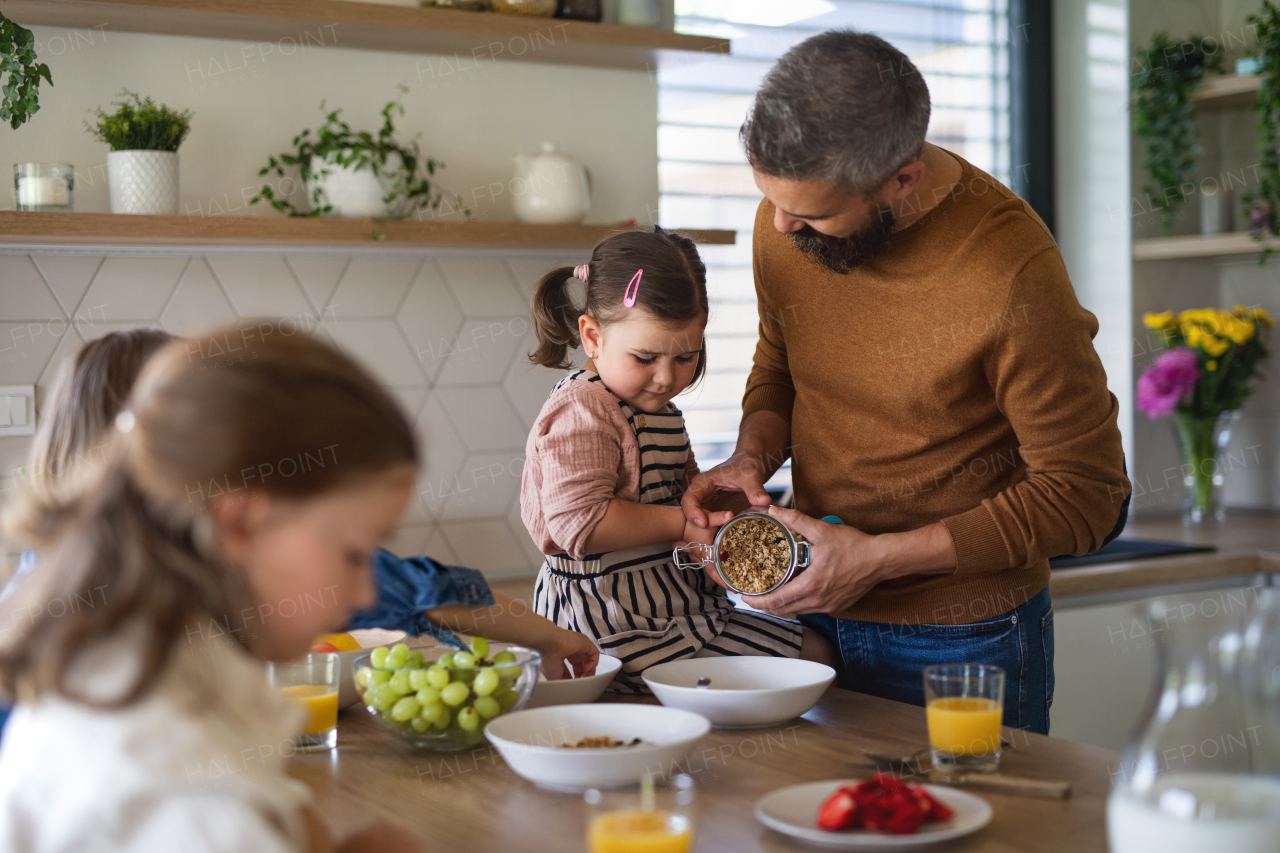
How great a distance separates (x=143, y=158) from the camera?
1.99 meters

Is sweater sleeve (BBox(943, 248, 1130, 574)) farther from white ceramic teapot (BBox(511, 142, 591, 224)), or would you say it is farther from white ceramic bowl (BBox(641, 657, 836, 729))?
white ceramic teapot (BBox(511, 142, 591, 224))

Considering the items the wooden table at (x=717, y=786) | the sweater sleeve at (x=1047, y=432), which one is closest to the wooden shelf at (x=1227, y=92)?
the sweater sleeve at (x=1047, y=432)

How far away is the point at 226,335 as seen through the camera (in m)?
0.77

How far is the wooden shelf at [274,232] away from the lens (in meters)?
1.88

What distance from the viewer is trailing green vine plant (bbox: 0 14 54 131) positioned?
180cm

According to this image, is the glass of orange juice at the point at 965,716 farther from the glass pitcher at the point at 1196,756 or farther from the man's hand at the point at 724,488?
the man's hand at the point at 724,488

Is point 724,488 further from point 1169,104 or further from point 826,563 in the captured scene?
point 1169,104

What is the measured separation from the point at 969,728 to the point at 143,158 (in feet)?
5.38

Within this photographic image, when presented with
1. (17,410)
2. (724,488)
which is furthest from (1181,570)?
(17,410)

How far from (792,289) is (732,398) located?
1145 mm

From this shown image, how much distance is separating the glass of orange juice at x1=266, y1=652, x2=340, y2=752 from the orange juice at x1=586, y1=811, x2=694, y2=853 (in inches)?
20.0

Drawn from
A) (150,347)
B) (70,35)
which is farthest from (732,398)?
(150,347)

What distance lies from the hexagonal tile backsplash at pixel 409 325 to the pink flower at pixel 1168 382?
151cm

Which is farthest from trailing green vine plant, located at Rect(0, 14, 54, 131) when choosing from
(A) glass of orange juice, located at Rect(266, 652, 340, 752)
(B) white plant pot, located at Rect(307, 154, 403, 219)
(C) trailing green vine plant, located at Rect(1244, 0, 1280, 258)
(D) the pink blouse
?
(C) trailing green vine plant, located at Rect(1244, 0, 1280, 258)
